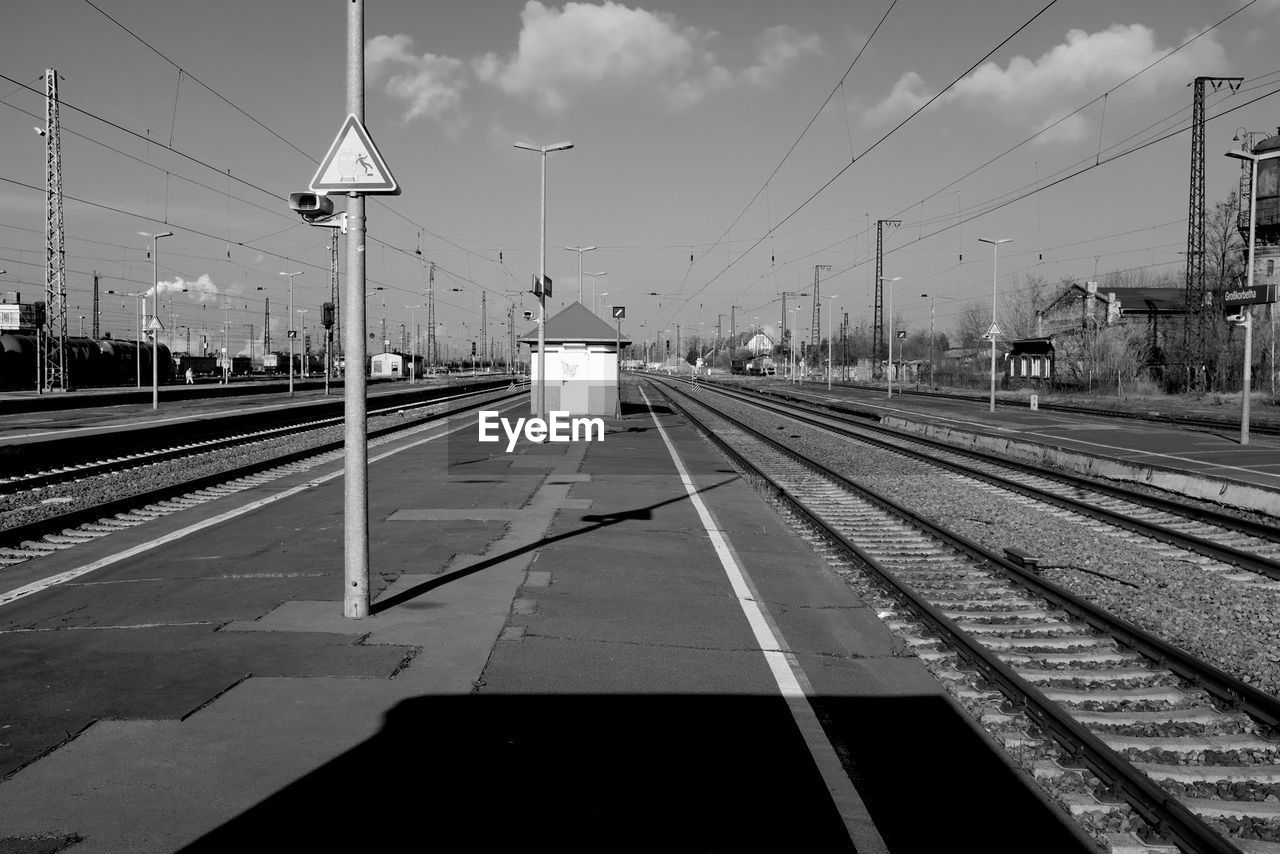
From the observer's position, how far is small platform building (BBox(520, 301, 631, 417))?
27.1 metres

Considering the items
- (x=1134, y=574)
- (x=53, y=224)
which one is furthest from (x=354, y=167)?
(x=53, y=224)

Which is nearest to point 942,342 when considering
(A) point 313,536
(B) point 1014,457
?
(B) point 1014,457

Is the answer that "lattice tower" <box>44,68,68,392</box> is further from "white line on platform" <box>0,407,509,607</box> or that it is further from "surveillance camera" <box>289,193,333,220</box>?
"surveillance camera" <box>289,193,333,220</box>

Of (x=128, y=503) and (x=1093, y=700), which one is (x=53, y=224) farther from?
(x=1093, y=700)

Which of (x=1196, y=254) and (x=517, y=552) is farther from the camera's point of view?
(x=1196, y=254)

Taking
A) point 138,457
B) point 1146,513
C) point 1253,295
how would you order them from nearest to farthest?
1. point 1146,513
2. point 138,457
3. point 1253,295

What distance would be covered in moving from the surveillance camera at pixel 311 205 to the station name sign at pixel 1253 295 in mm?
20772

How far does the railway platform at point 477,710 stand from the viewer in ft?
12.2

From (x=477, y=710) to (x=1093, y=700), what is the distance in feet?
11.6

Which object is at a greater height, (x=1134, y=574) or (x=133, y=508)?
(x=133, y=508)

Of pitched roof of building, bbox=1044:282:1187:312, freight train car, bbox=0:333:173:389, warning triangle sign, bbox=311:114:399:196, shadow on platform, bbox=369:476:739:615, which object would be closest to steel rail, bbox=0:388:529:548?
shadow on platform, bbox=369:476:739:615

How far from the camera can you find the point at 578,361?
27.3 m

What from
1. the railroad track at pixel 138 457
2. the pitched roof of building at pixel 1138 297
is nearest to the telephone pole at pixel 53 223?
the railroad track at pixel 138 457

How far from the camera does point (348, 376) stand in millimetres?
6402
